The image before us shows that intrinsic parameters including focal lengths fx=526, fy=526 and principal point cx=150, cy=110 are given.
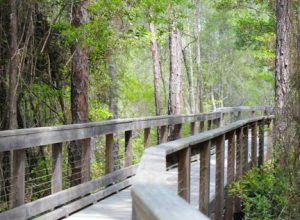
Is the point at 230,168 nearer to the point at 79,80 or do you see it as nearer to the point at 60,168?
the point at 60,168

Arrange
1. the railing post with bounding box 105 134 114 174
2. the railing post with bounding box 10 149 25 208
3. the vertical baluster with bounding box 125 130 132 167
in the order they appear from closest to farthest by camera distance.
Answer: the railing post with bounding box 10 149 25 208 < the railing post with bounding box 105 134 114 174 < the vertical baluster with bounding box 125 130 132 167

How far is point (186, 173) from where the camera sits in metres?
3.88

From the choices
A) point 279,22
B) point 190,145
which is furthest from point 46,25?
point 190,145

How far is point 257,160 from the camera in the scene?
9234 mm

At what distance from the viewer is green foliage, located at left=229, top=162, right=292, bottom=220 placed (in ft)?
20.8

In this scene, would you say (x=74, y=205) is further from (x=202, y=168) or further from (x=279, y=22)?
(x=279, y=22)

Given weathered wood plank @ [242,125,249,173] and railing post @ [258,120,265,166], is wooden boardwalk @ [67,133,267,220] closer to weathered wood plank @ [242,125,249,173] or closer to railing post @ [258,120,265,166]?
weathered wood plank @ [242,125,249,173]

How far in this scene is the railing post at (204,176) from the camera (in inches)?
179

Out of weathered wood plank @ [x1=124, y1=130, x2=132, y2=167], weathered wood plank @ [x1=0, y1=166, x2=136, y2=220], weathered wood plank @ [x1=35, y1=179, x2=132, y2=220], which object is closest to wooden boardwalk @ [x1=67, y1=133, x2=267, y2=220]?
weathered wood plank @ [x1=35, y1=179, x2=132, y2=220]

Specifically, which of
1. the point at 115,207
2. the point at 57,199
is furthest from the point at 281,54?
the point at 57,199

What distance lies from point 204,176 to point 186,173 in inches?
30.0

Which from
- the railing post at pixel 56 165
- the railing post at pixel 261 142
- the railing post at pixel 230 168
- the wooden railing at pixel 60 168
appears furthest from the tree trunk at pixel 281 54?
the railing post at pixel 56 165

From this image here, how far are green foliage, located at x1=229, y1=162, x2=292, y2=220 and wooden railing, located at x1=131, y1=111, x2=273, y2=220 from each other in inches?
5.7

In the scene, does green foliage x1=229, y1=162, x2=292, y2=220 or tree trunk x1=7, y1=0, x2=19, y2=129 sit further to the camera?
tree trunk x1=7, y1=0, x2=19, y2=129
